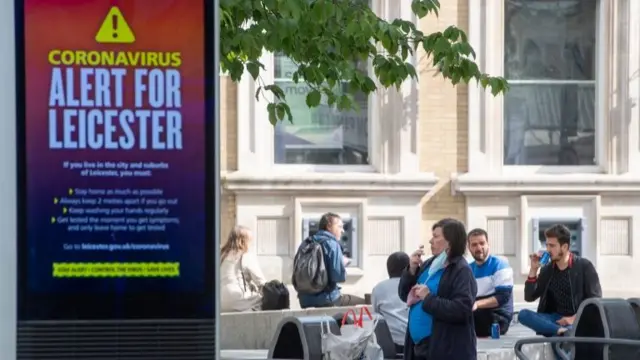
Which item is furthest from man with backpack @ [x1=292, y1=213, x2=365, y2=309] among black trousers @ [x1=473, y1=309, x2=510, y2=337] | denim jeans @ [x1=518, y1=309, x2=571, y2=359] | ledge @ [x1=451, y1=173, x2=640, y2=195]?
ledge @ [x1=451, y1=173, x2=640, y2=195]

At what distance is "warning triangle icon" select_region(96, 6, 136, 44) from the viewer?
5.01 metres

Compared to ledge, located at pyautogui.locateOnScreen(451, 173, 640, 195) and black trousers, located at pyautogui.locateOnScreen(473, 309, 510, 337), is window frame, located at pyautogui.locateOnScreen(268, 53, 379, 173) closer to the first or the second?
ledge, located at pyautogui.locateOnScreen(451, 173, 640, 195)

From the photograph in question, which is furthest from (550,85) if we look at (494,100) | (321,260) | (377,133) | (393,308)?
(393,308)

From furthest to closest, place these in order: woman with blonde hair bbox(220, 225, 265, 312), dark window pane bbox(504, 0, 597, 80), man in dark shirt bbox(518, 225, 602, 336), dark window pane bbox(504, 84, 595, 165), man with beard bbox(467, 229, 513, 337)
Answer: dark window pane bbox(504, 84, 595, 165)
dark window pane bbox(504, 0, 597, 80)
woman with blonde hair bbox(220, 225, 265, 312)
man with beard bbox(467, 229, 513, 337)
man in dark shirt bbox(518, 225, 602, 336)

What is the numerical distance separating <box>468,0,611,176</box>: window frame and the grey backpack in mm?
4363

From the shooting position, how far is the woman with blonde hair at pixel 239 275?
14.1 meters

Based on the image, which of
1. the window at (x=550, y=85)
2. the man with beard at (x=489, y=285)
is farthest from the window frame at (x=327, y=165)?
the man with beard at (x=489, y=285)

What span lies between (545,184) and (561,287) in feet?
24.3

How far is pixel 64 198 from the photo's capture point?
507 centimetres

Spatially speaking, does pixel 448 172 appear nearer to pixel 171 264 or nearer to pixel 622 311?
pixel 622 311

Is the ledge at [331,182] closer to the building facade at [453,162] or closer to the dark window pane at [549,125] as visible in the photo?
the building facade at [453,162]

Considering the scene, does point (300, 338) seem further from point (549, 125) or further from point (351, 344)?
point (549, 125)

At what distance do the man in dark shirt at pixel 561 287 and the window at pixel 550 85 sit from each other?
760 cm

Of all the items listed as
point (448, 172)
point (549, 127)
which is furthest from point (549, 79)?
point (448, 172)
